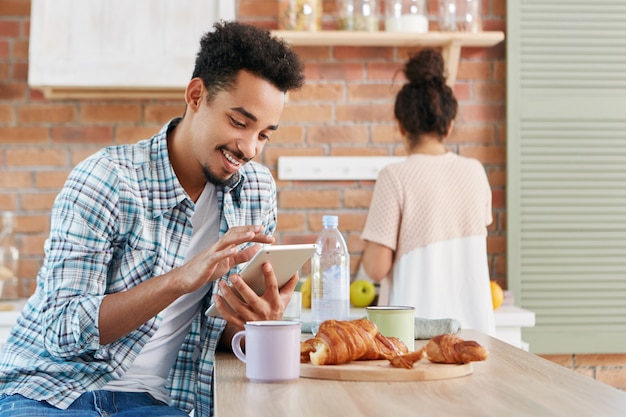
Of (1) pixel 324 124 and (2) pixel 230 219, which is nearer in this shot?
(2) pixel 230 219

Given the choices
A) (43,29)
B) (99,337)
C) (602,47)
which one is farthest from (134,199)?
(602,47)

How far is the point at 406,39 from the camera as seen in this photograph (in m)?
3.06

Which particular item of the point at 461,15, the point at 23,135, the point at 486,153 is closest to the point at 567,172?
the point at 486,153

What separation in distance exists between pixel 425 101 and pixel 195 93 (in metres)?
0.92

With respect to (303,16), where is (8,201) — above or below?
below

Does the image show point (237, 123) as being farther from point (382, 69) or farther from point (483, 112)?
point (483, 112)

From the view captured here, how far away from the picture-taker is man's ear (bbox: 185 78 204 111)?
1.78 m

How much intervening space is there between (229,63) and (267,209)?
334mm

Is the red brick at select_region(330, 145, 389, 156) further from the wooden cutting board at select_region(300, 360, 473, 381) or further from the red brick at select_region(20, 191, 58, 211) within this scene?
the wooden cutting board at select_region(300, 360, 473, 381)

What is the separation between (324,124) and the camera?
3.20 m

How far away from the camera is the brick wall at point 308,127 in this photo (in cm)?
A: 311

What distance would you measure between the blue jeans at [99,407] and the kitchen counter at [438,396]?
31 centimetres

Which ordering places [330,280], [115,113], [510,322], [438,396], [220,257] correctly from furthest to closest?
1. [115,113]
2. [510,322]
3. [330,280]
4. [220,257]
5. [438,396]

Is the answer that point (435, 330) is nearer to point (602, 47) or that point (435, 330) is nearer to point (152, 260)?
point (152, 260)
